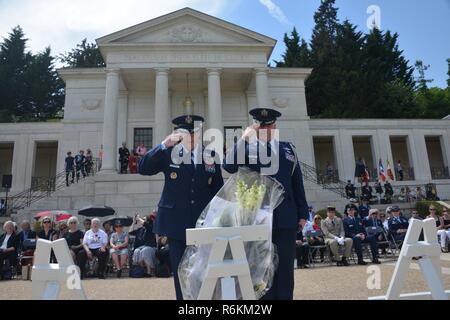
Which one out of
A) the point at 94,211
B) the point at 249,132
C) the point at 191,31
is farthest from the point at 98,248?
the point at 191,31

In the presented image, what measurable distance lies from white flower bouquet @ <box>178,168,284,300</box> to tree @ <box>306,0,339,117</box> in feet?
138

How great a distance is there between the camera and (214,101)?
2458cm

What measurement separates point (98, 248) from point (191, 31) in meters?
20.6

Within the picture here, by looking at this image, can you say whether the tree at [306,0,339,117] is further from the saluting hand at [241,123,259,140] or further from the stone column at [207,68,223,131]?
the saluting hand at [241,123,259,140]

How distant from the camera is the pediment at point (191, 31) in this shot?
2598cm

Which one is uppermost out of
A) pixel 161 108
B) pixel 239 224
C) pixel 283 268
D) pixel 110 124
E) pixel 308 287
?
pixel 161 108

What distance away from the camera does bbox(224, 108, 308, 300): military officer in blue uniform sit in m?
3.79

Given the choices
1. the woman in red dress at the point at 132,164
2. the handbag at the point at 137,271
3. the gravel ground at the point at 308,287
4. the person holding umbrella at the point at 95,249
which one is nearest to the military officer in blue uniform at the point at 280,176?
the gravel ground at the point at 308,287

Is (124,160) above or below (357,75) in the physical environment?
below

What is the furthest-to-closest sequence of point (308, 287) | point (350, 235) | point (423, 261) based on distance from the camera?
point (350, 235) < point (308, 287) < point (423, 261)

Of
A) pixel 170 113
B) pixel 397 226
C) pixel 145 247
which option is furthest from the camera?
pixel 170 113

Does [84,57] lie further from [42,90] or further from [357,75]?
[357,75]
